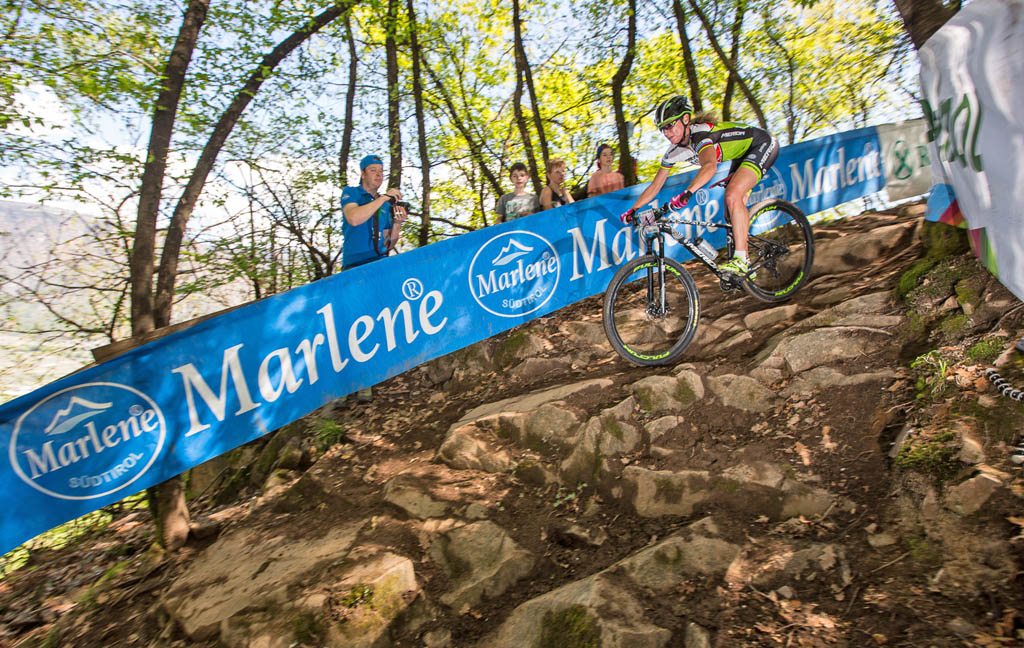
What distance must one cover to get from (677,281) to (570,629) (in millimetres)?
3254

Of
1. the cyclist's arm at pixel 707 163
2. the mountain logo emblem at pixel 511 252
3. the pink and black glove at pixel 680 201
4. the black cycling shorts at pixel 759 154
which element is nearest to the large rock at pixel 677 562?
the pink and black glove at pixel 680 201

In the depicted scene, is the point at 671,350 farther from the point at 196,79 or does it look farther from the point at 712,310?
the point at 196,79

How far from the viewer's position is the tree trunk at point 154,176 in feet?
15.7

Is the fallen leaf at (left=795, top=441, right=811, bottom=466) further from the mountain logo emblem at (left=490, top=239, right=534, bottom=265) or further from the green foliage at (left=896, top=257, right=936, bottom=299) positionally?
the mountain logo emblem at (left=490, top=239, right=534, bottom=265)

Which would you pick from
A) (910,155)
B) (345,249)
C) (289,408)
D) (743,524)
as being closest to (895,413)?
(743,524)

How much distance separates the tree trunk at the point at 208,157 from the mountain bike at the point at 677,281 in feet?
15.5

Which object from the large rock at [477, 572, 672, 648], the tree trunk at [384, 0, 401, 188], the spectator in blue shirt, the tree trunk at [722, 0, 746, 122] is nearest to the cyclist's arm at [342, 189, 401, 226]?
the spectator in blue shirt

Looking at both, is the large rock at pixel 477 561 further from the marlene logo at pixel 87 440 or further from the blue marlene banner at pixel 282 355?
the marlene logo at pixel 87 440

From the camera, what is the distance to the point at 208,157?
6.83 metres

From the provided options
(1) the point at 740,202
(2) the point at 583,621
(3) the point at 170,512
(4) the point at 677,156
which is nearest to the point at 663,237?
(4) the point at 677,156

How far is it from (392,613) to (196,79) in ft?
24.3

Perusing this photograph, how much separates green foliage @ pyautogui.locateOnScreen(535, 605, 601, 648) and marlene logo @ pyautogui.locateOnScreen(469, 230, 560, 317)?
3.34 meters

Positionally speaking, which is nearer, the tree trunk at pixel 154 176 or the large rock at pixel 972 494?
the large rock at pixel 972 494

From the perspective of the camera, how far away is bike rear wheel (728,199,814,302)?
557 cm
